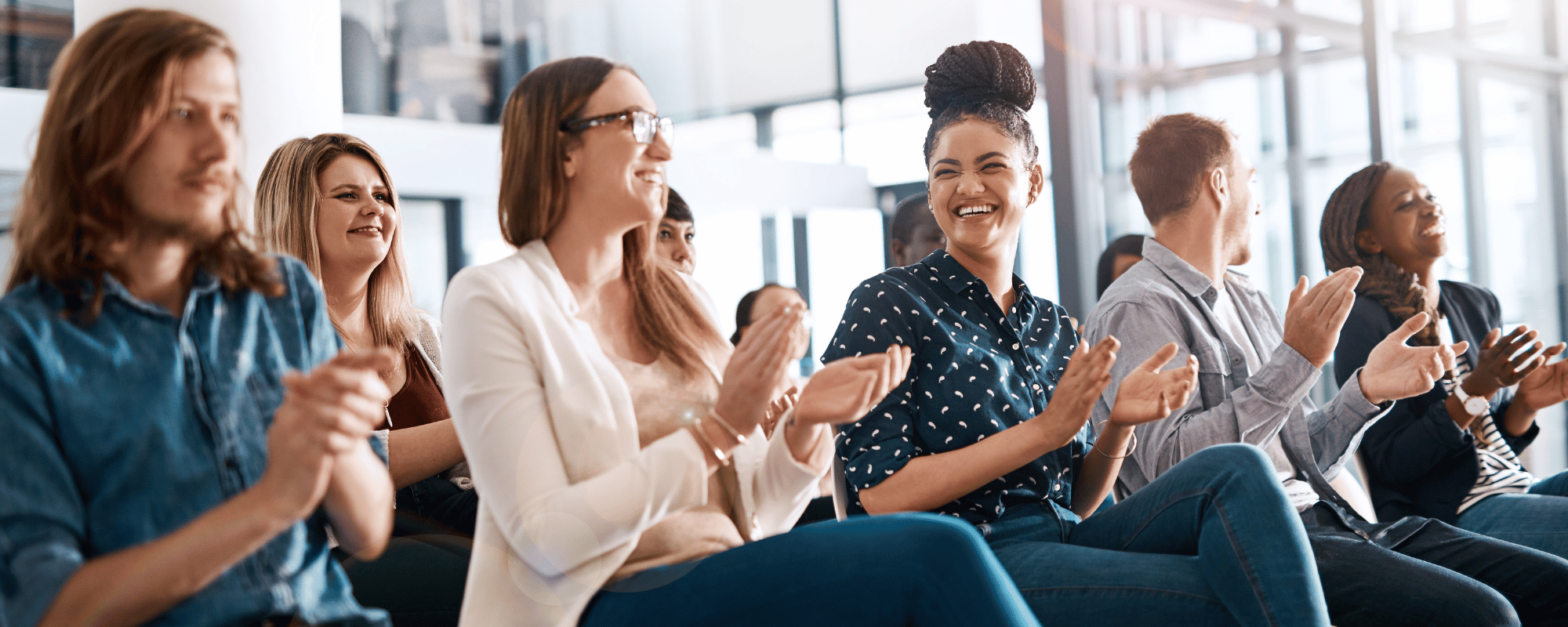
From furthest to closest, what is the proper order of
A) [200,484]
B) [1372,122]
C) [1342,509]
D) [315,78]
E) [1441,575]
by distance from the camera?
1. [1372,122]
2. [315,78]
3. [1342,509]
4. [1441,575]
5. [200,484]

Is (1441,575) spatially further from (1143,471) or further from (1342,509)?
(1143,471)

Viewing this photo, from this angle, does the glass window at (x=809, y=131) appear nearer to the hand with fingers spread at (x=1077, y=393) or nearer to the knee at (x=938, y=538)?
the hand with fingers spread at (x=1077, y=393)

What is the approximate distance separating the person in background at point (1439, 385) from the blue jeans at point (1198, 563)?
1033mm

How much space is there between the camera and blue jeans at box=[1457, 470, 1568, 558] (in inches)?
91.7

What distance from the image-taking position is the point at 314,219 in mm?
2115

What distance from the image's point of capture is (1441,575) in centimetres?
178

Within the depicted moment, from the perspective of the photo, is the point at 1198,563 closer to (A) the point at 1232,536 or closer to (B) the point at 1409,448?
(A) the point at 1232,536

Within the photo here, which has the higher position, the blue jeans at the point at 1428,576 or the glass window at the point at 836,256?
the glass window at the point at 836,256

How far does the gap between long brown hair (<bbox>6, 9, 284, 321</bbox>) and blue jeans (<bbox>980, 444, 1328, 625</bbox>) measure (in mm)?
1209

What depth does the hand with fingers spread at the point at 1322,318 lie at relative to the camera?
192 centimetres

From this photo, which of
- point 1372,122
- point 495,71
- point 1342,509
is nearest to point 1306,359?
point 1342,509

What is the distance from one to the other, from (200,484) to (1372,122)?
14.1 feet

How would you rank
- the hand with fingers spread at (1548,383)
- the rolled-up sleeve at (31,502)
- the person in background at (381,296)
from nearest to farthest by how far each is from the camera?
the rolled-up sleeve at (31,502), the person in background at (381,296), the hand with fingers spread at (1548,383)

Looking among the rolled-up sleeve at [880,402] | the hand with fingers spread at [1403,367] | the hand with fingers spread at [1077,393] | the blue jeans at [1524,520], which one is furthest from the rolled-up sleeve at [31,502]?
the blue jeans at [1524,520]
